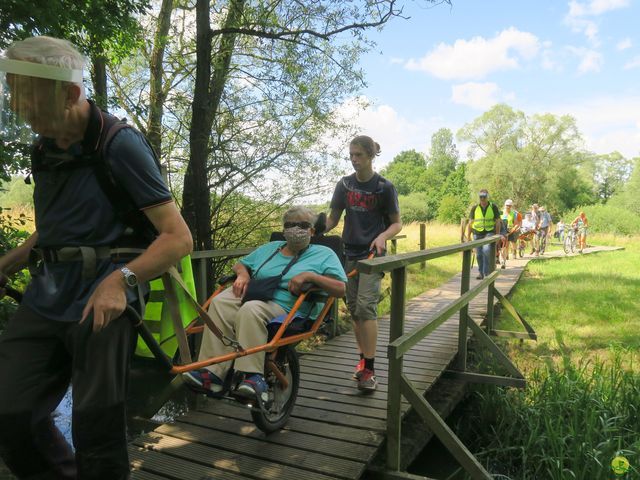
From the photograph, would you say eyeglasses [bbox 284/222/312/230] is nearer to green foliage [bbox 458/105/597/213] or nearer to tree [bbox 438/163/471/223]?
green foliage [bbox 458/105/597/213]

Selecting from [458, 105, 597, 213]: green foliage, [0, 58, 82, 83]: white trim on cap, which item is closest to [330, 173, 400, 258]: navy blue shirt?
[0, 58, 82, 83]: white trim on cap

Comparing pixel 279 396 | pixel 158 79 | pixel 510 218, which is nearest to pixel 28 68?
pixel 279 396

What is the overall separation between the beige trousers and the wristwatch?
1407 mm

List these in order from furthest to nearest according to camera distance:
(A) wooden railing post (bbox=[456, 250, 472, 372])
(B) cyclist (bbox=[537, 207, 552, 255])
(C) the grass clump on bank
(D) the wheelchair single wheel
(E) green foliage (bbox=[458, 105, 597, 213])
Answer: (E) green foliage (bbox=[458, 105, 597, 213])
(B) cyclist (bbox=[537, 207, 552, 255])
(A) wooden railing post (bbox=[456, 250, 472, 372])
(C) the grass clump on bank
(D) the wheelchair single wheel

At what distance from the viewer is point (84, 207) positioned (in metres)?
1.71

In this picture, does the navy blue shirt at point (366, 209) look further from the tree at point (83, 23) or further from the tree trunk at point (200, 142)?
the tree trunk at point (200, 142)

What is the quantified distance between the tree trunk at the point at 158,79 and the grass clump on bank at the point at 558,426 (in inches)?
275

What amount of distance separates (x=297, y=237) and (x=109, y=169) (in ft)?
6.25

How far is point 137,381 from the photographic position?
594 centimetres

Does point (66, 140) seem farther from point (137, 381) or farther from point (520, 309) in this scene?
point (520, 309)

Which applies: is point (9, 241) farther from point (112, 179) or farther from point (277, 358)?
point (112, 179)

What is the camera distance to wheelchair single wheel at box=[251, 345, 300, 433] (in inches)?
120

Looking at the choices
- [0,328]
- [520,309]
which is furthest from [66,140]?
[520,309]

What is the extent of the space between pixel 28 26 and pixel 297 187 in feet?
17.4
